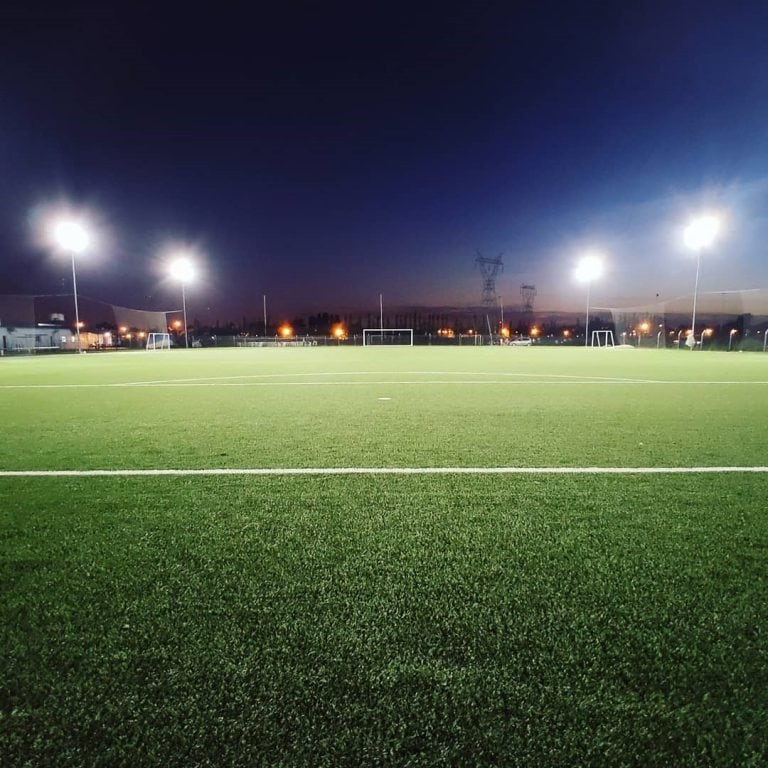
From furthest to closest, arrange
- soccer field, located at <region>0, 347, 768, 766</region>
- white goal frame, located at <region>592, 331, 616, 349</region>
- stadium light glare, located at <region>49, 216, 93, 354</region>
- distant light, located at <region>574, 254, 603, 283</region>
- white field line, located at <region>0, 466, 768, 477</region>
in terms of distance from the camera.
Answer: white goal frame, located at <region>592, 331, 616, 349</region> → distant light, located at <region>574, 254, 603, 283</region> → stadium light glare, located at <region>49, 216, 93, 354</region> → white field line, located at <region>0, 466, 768, 477</region> → soccer field, located at <region>0, 347, 768, 766</region>

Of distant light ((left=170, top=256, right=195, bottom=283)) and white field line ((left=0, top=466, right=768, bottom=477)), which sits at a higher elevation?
distant light ((left=170, top=256, right=195, bottom=283))

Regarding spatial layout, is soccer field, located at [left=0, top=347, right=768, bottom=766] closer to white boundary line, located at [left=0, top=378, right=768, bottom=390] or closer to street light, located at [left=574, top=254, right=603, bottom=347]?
white boundary line, located at [left=0, top=378, right=768, bottom=390]

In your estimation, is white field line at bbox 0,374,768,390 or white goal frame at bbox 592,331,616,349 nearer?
white field line at bbox 0,374,768,390

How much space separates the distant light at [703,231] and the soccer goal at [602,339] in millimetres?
21615

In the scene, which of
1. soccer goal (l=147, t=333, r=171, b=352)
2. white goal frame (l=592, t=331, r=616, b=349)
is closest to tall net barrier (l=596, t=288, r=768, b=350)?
white goal frame (l=592, t=331, r=616, b=349)

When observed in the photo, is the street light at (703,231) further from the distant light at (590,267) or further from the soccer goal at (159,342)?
the soccer goal at (159,342)

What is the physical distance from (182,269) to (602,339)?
51.9 m

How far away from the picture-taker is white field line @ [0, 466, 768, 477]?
350cm

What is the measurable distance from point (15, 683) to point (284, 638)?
754 millimetres

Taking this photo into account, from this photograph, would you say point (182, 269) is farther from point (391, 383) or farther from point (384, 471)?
point (384, 471)

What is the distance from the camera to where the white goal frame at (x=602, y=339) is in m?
57.3

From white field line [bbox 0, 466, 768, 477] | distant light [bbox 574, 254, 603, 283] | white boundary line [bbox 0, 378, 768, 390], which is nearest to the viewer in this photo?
white field line [bbox 0, 466, 768, 477]

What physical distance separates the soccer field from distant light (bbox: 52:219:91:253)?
3392 cm

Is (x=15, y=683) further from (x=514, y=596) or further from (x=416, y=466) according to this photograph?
(x=416, y=466)
